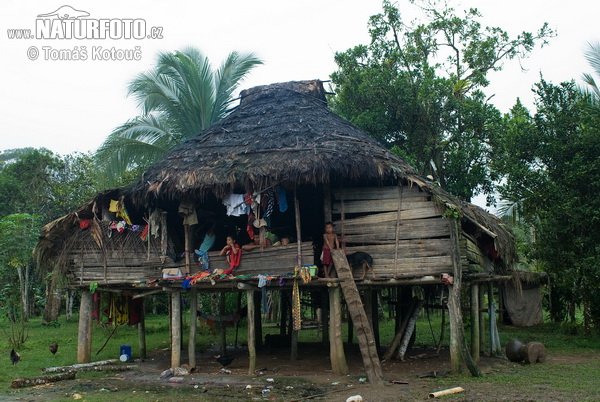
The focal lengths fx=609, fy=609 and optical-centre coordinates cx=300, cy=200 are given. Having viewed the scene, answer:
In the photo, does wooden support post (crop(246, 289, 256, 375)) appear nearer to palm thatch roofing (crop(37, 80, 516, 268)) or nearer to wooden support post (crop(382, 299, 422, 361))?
palm thatch roofing (crop(37, 80, 516, 268))

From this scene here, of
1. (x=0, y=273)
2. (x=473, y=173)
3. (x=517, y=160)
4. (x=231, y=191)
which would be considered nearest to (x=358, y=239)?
(x=231, y=191)

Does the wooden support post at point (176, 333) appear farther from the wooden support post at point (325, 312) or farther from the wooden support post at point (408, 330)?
the wooden support post at point (408, 330)

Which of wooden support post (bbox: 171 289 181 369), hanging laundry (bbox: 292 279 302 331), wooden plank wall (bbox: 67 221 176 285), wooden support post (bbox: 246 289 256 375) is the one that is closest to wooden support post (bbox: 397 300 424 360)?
hanging laundry (bbox: 292 279 302 331)

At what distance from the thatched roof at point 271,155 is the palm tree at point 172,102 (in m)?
5.11

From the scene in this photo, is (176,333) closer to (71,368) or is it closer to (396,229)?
(71,368)

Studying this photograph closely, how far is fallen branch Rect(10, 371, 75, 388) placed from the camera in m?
11.0

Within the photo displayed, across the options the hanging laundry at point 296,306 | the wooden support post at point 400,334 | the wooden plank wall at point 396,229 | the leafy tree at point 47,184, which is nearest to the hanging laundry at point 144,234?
the hanging laundry at point 296,306

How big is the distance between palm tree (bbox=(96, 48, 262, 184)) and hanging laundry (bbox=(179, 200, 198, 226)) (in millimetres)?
6774

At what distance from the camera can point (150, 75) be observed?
19562 millimetres

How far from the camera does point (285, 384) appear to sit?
11.0 meters

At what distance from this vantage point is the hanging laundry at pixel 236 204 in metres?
12.5

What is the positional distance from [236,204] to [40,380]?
195 inches

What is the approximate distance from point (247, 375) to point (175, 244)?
3.73 metres

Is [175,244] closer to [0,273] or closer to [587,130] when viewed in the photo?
[0,273]
